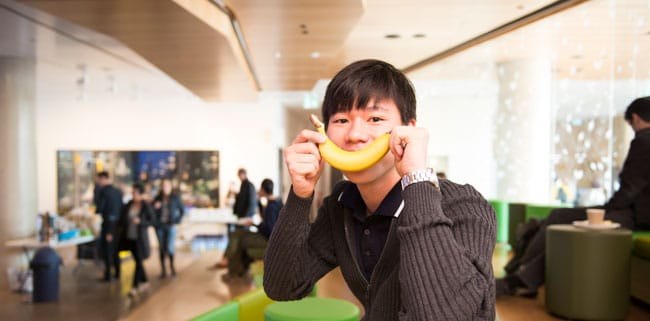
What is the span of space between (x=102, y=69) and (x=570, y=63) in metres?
8.66

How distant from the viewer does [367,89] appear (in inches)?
43.3

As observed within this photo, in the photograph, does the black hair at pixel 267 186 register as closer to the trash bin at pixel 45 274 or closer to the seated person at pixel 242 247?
the seated person at pixel 242 247

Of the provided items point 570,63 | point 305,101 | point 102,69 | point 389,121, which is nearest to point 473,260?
point 389,121

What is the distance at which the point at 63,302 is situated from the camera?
813 centimetres

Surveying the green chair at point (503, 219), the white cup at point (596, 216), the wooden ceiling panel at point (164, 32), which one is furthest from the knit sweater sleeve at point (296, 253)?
the green chair at point (503, 219)

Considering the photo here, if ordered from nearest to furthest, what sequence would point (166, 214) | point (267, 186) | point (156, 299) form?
1. point (267, 186)
2. point (156, 299)
3. point (166, 214)

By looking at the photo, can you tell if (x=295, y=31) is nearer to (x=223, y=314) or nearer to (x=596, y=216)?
(x=596, y=216)

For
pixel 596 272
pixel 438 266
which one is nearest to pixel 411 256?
pixel 438 266

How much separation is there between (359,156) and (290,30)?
19.7 feet

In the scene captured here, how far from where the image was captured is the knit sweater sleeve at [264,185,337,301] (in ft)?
3.93

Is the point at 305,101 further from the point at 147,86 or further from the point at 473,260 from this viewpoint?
the point at 473,260

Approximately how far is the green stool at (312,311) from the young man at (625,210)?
2.32m

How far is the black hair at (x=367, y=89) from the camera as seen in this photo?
1101 millimetres

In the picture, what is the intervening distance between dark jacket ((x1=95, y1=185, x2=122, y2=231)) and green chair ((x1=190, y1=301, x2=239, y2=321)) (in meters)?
7.51
